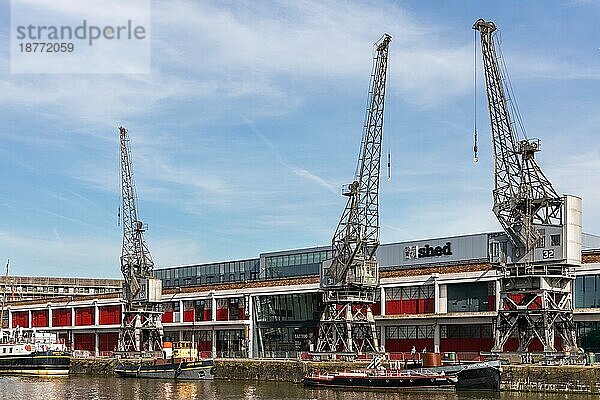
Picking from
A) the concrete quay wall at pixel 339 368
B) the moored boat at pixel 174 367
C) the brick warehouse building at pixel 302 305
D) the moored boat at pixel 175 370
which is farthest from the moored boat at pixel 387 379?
the moored boat at pixel 174 367

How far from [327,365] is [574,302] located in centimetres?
2131

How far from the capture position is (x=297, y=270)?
403ft

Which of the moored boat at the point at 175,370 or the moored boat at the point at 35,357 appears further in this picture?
the moored boat at the point at 35,357

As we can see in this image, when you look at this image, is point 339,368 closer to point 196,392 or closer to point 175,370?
point 196,392

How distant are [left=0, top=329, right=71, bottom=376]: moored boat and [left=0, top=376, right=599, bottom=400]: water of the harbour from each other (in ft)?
27.0

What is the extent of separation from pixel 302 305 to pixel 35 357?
1117 inches

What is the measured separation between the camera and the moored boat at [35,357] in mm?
97688

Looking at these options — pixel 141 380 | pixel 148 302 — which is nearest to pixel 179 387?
pixel 141 380

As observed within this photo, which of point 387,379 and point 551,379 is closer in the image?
point 551,379

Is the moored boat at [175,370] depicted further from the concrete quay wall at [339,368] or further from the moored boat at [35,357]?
the moored boat at [35,357]

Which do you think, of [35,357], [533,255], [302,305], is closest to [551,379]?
[533,255]

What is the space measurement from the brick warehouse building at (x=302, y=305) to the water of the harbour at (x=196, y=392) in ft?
44.2

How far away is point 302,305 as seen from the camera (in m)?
98.1

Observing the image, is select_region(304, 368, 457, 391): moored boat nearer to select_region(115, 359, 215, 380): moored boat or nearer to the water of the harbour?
the water of the harbour
